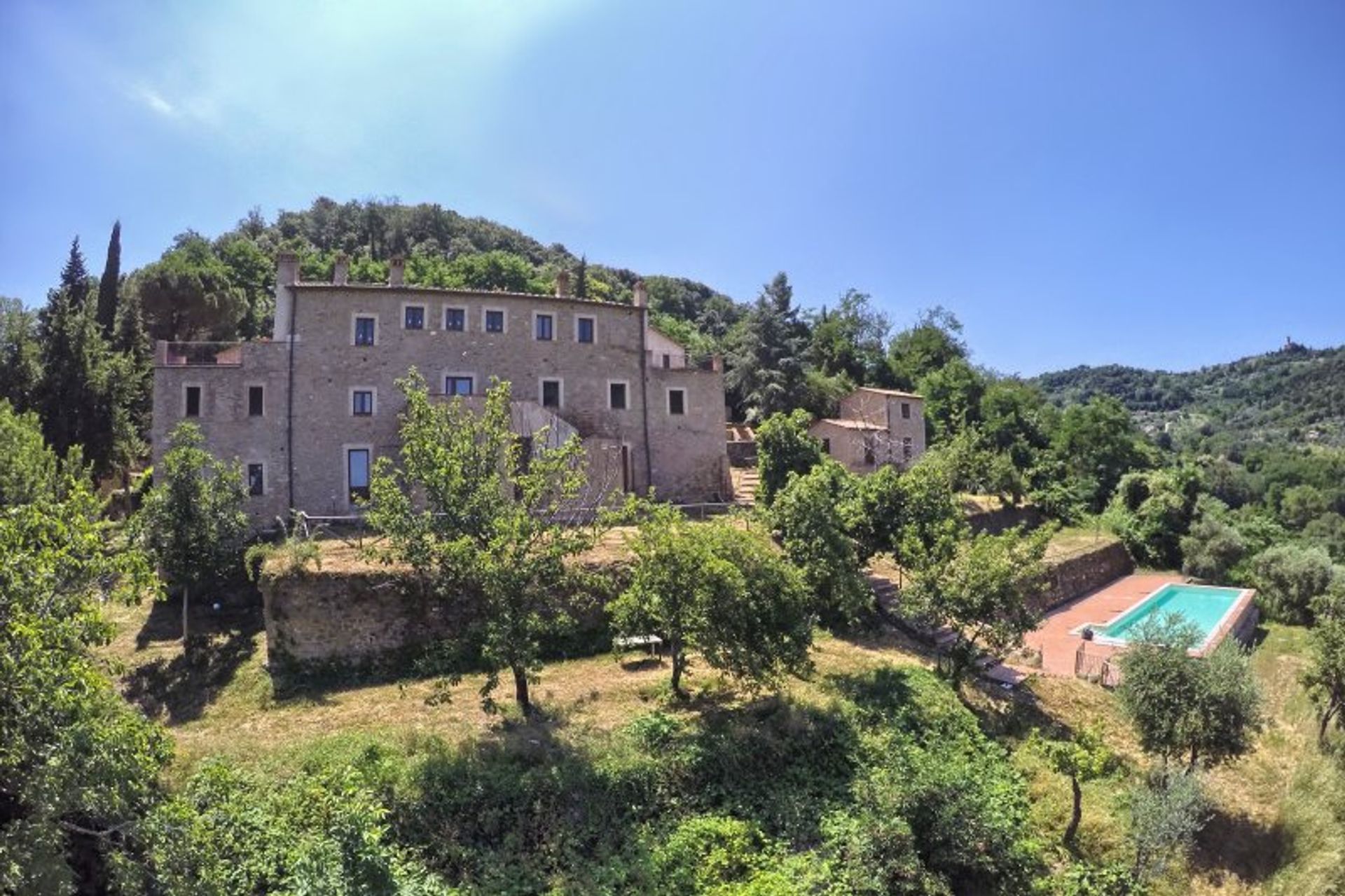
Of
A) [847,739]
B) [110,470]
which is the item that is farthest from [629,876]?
[110,470]

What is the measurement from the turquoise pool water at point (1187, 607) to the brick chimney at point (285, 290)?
33.5m

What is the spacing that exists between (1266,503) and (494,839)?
354 feet

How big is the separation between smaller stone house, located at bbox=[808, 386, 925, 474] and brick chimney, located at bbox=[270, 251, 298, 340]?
26.0m

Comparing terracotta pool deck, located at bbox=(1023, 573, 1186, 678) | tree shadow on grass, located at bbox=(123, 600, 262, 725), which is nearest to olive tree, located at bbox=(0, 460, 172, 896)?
tree shadow on grass, located at bbox=(123, 600, 262, 725)

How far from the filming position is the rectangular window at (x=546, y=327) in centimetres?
3353

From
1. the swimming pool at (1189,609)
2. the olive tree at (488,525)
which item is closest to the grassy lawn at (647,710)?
the olive tree at (488,525)

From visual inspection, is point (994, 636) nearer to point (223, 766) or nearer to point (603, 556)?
point (603, 556)

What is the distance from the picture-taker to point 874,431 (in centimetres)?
4262

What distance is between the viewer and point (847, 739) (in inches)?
707

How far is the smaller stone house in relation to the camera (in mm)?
42000

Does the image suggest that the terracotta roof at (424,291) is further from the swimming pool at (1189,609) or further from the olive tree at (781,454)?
the swimming pool at (1189,609)

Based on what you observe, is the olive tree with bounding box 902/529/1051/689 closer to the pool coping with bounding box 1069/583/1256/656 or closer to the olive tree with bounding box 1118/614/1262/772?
the olive tree with bounding box 1118/614/1262/772

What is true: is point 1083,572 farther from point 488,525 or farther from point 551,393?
point 488,525

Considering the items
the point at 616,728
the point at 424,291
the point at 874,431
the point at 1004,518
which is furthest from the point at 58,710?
the point at 1004,518
